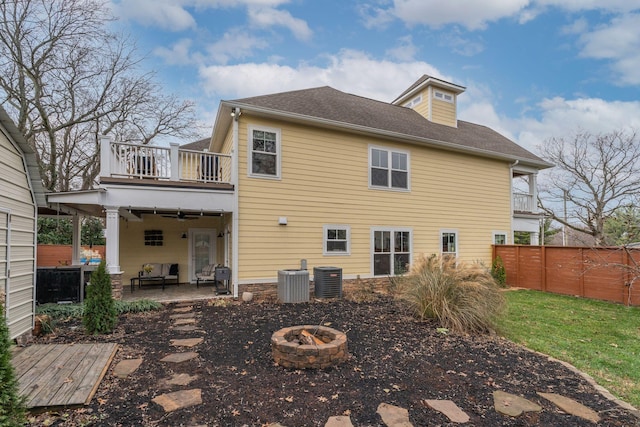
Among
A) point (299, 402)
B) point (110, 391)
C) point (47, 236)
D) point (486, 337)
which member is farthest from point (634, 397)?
point (47, 236)

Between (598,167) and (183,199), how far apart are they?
69.0ft

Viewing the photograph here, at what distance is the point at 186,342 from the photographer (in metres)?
4.91

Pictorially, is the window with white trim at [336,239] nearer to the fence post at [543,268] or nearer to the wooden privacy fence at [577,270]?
the wooden privacy fence at [577,270]

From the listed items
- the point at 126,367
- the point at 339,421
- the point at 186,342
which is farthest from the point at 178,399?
the point at 186,342

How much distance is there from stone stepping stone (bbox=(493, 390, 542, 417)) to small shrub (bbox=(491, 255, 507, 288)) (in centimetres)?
902

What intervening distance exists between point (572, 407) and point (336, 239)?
22.1 feet

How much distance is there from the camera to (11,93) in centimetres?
1216

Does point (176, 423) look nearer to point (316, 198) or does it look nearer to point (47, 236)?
point (316, 198)

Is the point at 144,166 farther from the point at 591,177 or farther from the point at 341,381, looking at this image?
the point at 591,177

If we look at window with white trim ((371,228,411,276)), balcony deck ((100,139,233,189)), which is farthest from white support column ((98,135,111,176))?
window with white trim ((371,228,411,276))

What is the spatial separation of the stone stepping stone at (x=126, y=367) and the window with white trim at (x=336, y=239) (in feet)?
19.1

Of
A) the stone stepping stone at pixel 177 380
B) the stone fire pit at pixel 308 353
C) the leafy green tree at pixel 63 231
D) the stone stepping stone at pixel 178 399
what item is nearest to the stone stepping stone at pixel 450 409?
the stone fire pit at pixel 308 353

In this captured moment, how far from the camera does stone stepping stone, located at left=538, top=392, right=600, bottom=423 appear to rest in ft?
9.79

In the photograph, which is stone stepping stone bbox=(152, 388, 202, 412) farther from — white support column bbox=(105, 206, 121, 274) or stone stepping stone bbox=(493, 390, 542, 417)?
white support column bbox=(105, 206, 121, 274)
